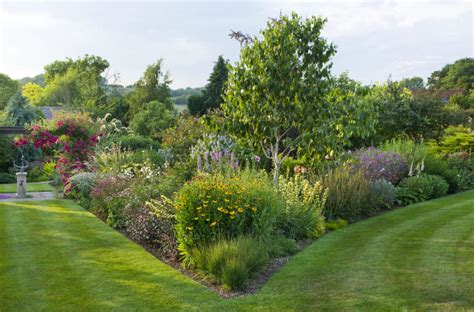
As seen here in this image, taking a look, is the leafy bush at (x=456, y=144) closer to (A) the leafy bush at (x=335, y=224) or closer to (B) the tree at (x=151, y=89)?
(A) the leafy bush at (x=335, y=224)

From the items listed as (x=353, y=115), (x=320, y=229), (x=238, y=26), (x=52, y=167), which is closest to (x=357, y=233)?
(x=320, y=229)

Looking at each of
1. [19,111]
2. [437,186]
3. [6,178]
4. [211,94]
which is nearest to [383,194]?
[437,186]

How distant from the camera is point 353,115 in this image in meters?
8.43

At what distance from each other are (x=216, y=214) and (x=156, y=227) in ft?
5.67

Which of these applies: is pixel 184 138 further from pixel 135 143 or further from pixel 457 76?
pixel 457 76

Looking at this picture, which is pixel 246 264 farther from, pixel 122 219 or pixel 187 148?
pixel 187 148

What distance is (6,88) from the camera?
56.9 m

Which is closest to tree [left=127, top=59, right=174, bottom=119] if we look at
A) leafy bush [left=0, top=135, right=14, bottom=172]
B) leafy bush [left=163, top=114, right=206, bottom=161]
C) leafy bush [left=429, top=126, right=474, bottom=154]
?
leafy bush [left=0, top=135, right=14, bottom=172]

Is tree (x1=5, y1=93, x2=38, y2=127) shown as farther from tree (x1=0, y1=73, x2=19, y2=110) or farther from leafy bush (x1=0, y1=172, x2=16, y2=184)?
tree (x1=0, y1=73, x2=19, y2=110)

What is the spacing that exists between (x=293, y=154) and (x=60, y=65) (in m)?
52.4

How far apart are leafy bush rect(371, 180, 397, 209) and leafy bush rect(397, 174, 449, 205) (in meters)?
0.52

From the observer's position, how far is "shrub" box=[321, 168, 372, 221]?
→ 9.61m

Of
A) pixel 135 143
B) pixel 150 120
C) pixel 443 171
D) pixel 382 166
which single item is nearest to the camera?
pixel 382 166

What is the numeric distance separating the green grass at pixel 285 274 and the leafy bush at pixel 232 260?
0.92 ft
